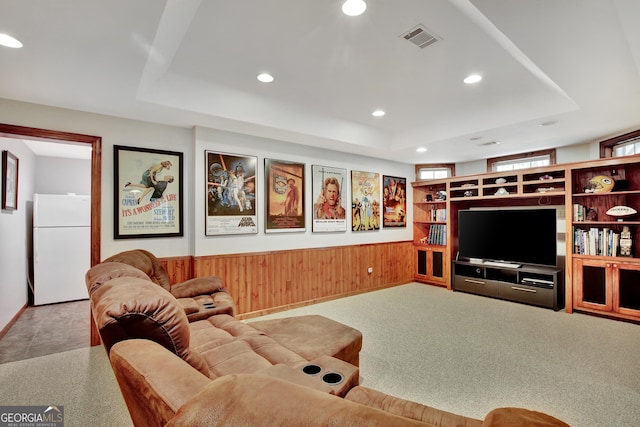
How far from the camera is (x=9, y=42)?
1.96 meters

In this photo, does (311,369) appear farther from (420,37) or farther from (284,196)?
(284,196)

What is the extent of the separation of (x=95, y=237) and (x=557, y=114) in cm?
515

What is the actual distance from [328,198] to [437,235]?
8.32 feet

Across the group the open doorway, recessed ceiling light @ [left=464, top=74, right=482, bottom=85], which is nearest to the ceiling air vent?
recessed ceiling light @ [left=464, top=74, right=482, bottom=85]

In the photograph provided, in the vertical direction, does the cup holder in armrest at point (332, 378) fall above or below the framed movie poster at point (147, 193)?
below

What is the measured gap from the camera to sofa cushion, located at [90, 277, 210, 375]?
1210 mm

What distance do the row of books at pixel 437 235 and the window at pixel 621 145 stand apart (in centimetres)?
255

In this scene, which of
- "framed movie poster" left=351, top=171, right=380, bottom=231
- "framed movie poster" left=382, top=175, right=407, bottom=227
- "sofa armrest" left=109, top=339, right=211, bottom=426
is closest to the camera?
"sofa armrest" left=109, top=339, right=211, bottom=426

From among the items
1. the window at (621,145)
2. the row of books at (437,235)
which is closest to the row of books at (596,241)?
the window at (621,145)

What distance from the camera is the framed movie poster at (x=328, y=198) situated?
16.0 feet

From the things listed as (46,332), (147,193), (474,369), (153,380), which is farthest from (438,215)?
(46,332)

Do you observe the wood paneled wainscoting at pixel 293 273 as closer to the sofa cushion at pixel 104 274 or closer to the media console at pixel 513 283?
the media console at pixel 513 283

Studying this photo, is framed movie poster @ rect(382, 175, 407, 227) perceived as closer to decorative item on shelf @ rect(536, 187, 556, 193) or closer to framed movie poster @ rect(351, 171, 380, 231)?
framed movie poster @ rect(351, 171, 380, 231)

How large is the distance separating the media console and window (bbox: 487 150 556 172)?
175cm
